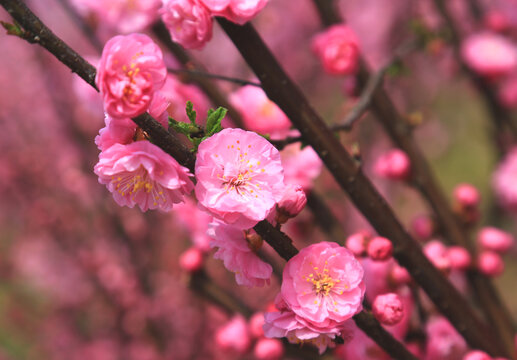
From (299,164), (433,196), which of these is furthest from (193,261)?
(433,196)

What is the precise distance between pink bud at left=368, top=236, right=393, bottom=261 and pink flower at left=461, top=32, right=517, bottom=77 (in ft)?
4.56

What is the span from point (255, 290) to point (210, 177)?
1.97 m

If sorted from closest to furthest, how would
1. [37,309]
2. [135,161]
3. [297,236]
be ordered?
[135,161] → [297,236] → [37,309]

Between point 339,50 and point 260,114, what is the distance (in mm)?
289

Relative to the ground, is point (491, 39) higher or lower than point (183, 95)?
lower

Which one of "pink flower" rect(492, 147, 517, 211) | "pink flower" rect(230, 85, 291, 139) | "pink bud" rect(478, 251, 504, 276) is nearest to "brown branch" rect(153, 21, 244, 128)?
"pink flower" rect(230, 85, 291, 139)

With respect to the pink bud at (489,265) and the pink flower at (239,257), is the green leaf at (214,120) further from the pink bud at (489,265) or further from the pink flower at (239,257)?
the pink bud at (489,265)

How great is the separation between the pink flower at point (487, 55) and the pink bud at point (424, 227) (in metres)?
0.85

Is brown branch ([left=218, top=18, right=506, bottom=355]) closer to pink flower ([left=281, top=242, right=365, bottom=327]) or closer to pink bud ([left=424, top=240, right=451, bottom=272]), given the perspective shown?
pink bud ([left=424, top=240, right=451, bottom=272])

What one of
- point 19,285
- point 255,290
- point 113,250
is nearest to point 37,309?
point 19,285

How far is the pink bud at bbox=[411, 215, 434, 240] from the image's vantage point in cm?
149

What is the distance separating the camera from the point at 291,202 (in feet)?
2.47

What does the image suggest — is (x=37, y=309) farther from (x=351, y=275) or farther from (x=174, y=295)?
(x=351, y=275)

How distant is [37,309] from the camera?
3510mm
